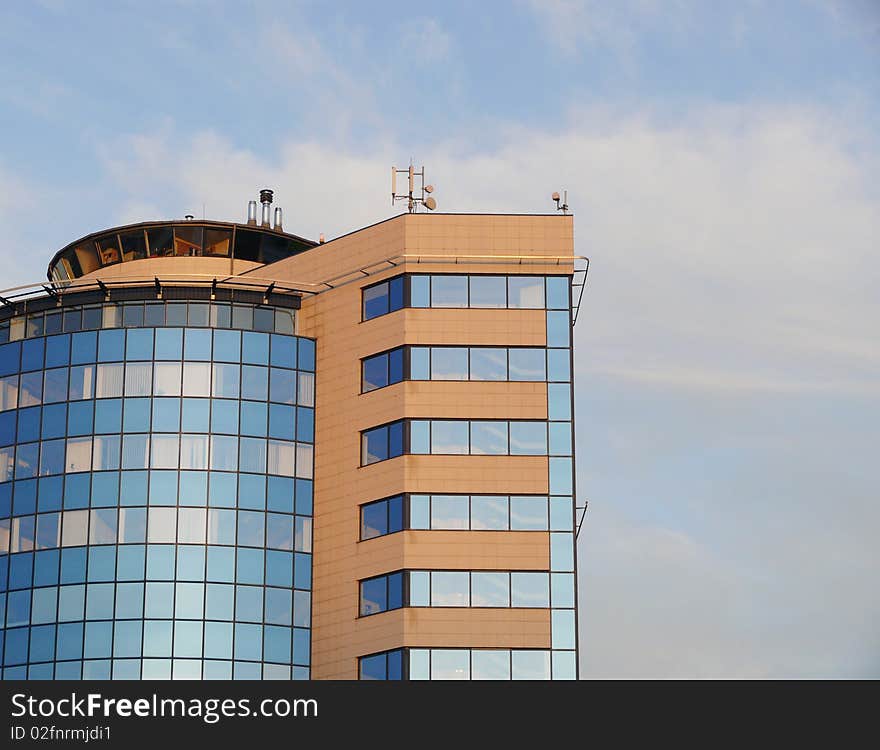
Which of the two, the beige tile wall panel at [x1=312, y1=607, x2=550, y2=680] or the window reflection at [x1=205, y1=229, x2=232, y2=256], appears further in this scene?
the window reflection at [x1=205, y1=229, x2=232, y2=256]

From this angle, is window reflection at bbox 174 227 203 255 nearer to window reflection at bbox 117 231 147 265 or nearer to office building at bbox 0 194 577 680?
→ window reflection at bbox 117 231 147 265

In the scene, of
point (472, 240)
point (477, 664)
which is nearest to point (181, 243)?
point (472, 240)

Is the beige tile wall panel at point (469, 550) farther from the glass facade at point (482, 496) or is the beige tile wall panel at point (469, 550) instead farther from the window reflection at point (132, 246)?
the window reflection at point (132, 246)

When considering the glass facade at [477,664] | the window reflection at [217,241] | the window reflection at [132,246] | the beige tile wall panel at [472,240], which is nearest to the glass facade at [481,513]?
the glass facade at [477,664]

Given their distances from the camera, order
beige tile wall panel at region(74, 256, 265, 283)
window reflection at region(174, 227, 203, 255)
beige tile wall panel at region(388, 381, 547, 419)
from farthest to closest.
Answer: window reflection at region(174, 227, 203, 255), beige tile wall panel at region(74, 256, 265, 283), beige tile wall panel at region(388, 381, 547, 419)

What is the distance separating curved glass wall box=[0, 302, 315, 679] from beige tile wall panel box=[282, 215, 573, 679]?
134 cm

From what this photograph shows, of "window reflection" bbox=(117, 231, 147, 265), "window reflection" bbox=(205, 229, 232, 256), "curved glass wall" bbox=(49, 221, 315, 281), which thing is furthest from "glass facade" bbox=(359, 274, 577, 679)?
"window reflection" bbox=(117, 231, 147, 265)

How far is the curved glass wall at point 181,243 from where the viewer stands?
95500 millimetres

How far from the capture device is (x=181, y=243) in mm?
95500

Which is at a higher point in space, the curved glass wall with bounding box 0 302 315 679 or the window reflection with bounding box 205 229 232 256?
the window reflection with bounding box 205 229 232 256

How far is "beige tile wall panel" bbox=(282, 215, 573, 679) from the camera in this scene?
8250 cm

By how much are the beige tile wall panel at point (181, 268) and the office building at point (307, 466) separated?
3.47 metres
